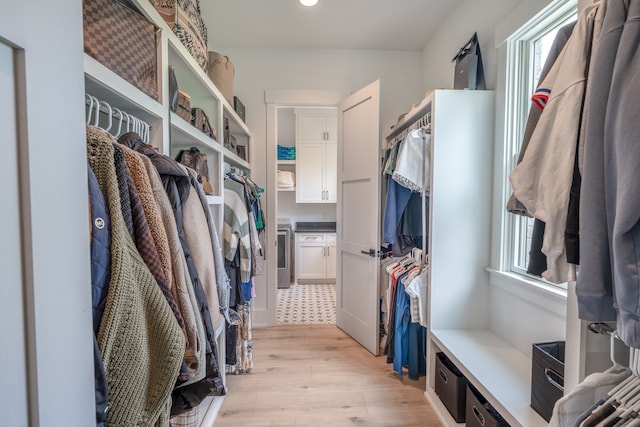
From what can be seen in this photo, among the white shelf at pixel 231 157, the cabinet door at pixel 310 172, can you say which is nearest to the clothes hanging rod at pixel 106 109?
the white shelf at pixel 231 157

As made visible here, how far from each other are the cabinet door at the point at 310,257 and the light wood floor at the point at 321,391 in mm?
1855

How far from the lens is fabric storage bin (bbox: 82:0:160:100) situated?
815 millimetres

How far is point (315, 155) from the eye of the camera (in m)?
4.33

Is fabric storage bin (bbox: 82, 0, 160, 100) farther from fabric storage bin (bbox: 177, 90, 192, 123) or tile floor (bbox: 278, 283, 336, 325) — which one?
tile floor (bbox: 278, 283, 336, 325)

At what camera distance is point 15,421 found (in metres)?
0.40

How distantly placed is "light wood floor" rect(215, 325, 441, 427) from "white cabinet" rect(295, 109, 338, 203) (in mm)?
2400

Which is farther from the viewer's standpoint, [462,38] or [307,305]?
[307,305]

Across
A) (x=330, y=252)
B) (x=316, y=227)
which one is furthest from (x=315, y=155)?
(x=330, y=252)

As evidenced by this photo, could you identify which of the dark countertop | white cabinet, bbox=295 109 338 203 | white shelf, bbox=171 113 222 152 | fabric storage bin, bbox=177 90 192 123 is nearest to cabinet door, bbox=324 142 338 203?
white cabinet, bbox=295 109 338 203

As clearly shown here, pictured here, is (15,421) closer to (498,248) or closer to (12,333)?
(12,333)

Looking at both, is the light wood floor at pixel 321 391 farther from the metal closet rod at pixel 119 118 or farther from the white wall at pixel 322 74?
the white wall at pixel 322 74

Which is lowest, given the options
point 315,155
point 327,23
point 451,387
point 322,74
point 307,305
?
point 307,305

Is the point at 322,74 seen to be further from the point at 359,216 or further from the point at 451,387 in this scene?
the point at 451,387

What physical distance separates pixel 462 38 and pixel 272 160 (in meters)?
1.83
